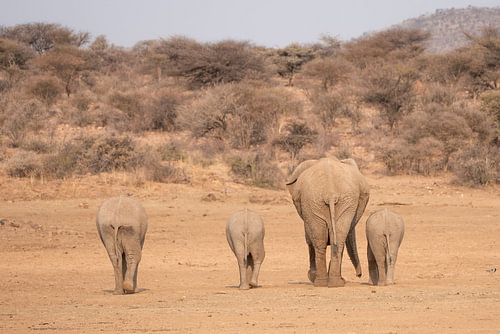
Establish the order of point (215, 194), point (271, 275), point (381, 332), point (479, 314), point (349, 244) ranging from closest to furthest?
point (381, 332) → point (479, 314) → point (349, 244) → point (271, 275) → point (215, 194)

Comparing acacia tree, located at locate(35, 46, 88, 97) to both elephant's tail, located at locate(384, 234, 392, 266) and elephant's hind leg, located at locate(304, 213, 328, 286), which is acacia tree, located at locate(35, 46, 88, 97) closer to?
elephant's hind leg, located at locate(304, 213, 328, 286)

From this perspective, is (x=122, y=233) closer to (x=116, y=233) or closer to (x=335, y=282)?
(x=116, y=233)

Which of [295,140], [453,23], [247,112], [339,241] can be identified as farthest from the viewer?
[453,23]

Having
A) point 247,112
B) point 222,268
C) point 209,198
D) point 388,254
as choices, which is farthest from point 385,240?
point 247,112

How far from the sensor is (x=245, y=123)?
104 feet

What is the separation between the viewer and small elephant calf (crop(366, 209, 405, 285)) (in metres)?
12.5

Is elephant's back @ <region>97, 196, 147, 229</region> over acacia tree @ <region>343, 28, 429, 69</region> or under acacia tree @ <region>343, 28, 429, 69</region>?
under

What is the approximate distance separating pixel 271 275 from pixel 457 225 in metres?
7.02

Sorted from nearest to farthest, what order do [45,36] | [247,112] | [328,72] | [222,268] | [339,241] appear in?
[339,241], [222,268], [247,112], [328,72], [45,36]

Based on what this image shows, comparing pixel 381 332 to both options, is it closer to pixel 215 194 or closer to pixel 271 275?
pixel 271 275

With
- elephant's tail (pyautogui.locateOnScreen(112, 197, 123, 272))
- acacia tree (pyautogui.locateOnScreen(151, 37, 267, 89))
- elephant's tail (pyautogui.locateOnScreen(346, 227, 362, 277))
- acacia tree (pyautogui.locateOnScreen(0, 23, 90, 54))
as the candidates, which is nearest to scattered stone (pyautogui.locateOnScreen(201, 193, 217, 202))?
elephant's tail (pyautogui.locateOnScreen(346, 227, 362, 277))

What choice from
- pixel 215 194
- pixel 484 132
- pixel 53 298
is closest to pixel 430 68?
pixel 484 132

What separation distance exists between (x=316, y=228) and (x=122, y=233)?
246 centimetres

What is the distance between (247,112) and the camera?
3250 cm
